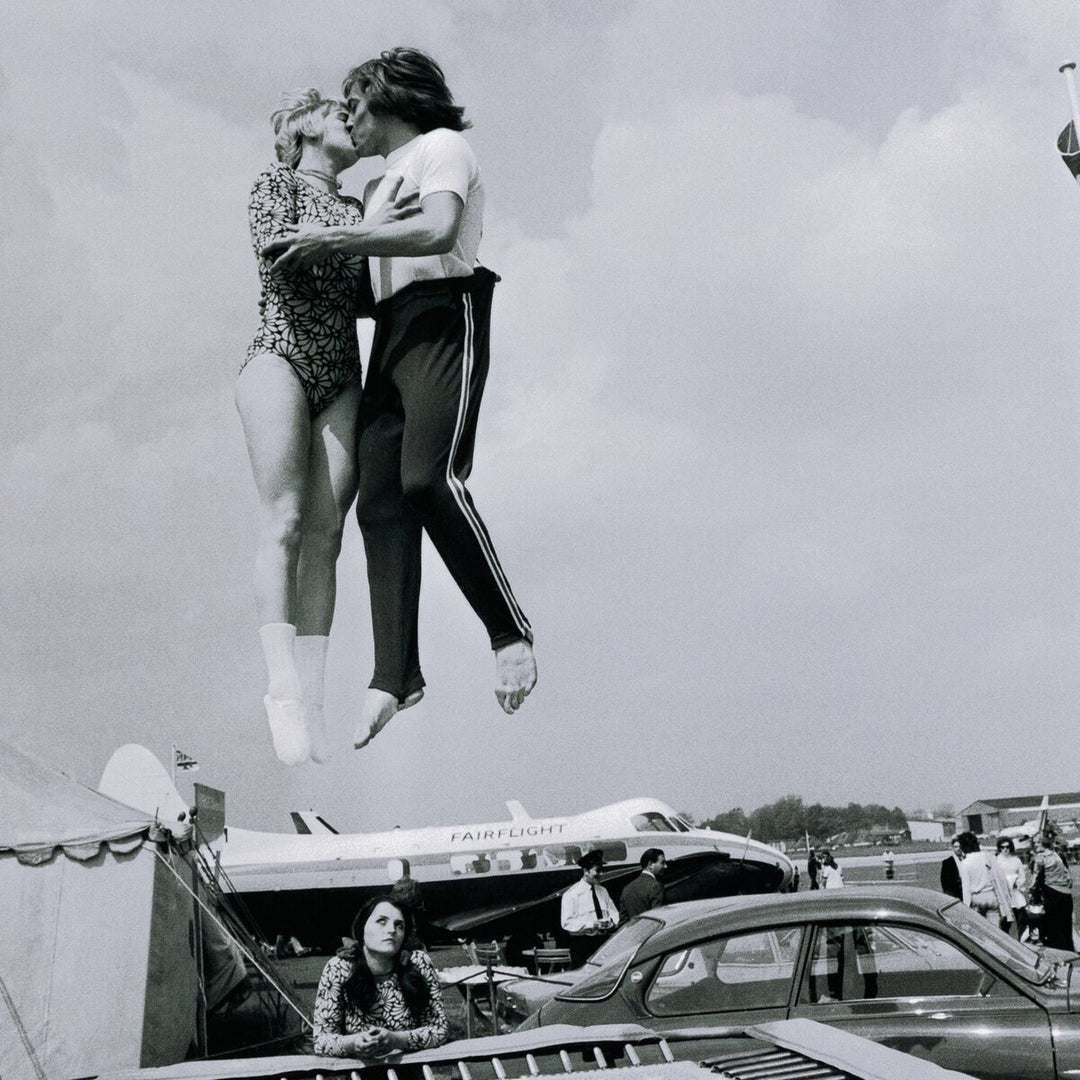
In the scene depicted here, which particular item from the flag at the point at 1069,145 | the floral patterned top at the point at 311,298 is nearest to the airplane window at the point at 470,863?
the flag at the point at 1069,145

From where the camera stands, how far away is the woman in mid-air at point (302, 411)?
435 cm

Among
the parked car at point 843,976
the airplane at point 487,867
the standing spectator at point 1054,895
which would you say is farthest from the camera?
the airplane at point 487,867

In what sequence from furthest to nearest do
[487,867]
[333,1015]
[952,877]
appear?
[487,867], [952,877], [333,1015]

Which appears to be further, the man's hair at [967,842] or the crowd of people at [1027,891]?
the man's hair at [967,842]

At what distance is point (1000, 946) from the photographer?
4.57 meters

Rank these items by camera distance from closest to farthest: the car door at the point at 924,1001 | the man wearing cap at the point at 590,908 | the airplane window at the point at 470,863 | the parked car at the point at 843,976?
the car door at the point at 924,1001 < the parked car at the point at 843,976 < the man wearing cap at the point at 590,908 < the airplane window at the point at 470,863

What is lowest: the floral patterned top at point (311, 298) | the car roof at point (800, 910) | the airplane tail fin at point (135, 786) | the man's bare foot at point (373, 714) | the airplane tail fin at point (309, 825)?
the car roof at point (800, 910)

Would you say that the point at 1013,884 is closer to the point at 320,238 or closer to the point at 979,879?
the point at 979,879

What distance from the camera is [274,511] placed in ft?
14.3

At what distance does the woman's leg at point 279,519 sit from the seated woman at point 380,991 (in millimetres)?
701

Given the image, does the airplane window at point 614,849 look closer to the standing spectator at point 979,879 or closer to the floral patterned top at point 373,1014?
the standing spectator at point 979,879

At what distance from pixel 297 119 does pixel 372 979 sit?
3.20 m

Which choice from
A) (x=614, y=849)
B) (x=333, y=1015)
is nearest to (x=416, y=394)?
(x=333, y=1015)

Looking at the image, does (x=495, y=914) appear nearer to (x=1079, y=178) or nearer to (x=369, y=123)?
(x=1079, y=178)
